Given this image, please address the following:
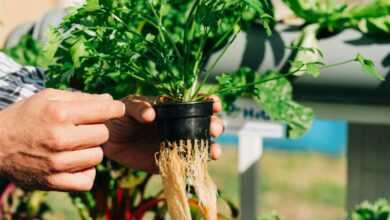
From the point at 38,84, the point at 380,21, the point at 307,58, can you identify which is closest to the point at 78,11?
the point at 38,84

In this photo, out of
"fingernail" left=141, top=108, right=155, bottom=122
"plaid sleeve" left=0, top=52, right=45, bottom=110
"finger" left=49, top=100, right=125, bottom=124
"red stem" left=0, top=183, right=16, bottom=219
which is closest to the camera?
"finger" left=49, top=100, right=125, bottom=124

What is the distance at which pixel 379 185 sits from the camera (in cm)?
201

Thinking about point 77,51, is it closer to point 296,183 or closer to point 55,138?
point 55,138

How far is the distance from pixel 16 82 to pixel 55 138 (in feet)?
1.56

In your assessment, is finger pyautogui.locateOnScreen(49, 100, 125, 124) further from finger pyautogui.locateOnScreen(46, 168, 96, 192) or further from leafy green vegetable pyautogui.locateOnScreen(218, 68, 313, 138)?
leafy green vegetable pyautogui.locateOnScreen(218, 68, 313, 138)

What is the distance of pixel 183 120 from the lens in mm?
951

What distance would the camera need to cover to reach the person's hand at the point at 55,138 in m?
0.88

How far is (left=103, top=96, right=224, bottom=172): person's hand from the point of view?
41.9 inches

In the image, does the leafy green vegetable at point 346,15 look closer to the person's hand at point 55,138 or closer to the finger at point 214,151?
the finger at point 214,151

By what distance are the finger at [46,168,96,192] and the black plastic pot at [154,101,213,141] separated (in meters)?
0.11

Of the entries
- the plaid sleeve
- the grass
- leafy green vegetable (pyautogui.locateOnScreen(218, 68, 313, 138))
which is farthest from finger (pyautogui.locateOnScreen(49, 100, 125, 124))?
the grass

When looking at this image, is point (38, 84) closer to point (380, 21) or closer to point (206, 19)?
point (206, 19)

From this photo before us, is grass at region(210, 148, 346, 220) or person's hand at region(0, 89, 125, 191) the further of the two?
grass at region(210, 148, 346, 220)

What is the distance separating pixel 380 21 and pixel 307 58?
0.18 metres
